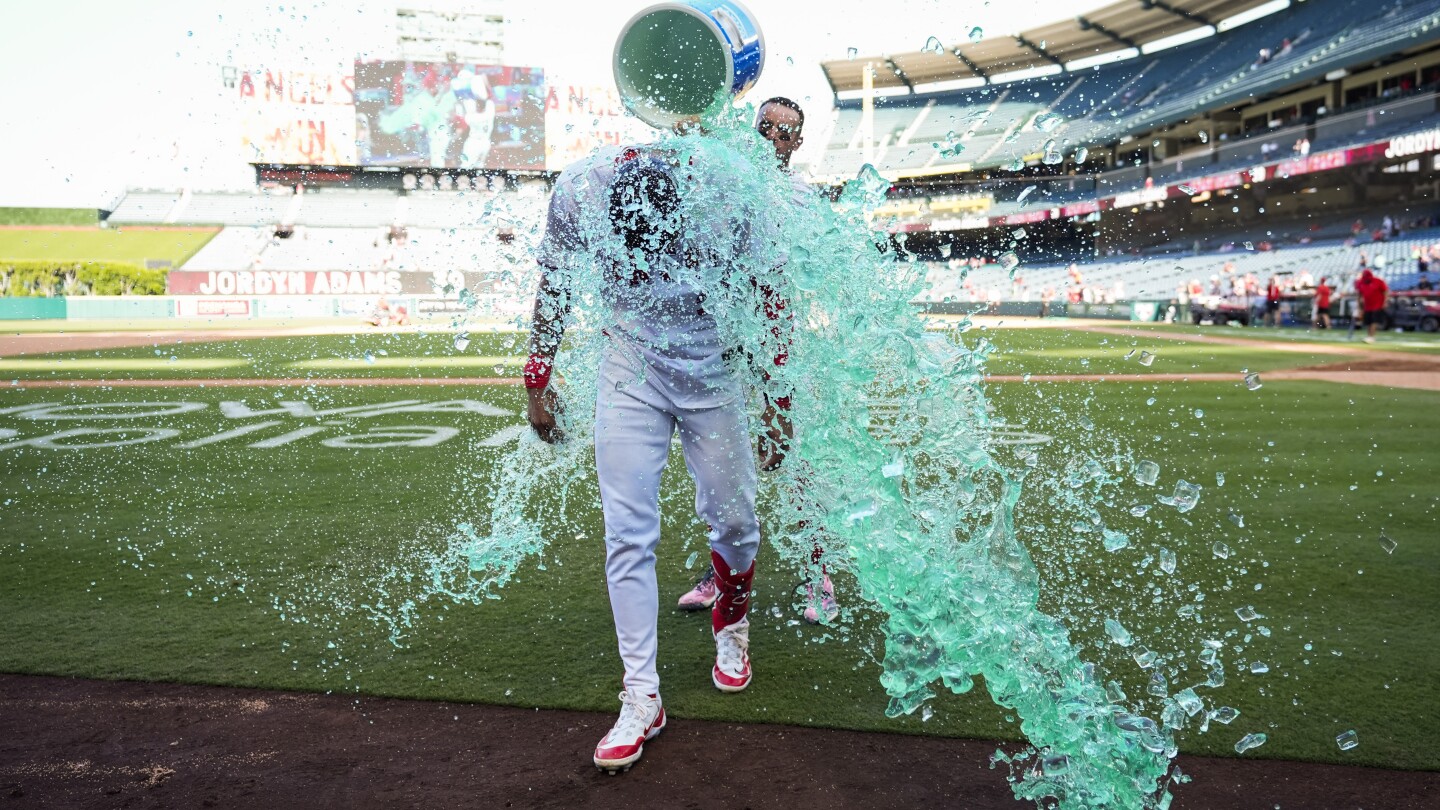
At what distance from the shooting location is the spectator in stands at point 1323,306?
78.4 feet

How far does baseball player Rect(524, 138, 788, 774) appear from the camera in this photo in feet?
8.86

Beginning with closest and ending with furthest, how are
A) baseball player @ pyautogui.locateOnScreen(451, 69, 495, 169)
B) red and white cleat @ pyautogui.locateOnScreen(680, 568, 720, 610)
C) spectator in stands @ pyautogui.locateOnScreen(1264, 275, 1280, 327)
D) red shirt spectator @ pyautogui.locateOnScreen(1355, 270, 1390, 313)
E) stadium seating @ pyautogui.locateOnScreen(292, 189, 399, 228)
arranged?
1. red and white cleat @ pyautogui.locateOnScreen(680, 568, 720, 610)
2. red shirt spectator @ pyautogui.locateOnScreen(1355, 270, 1390, 313)
3. spectator in stands @ pyautogui.locateOnScreen(1264, 275, 1280, 327)
4. baseball player @ pyautogui.locateOnScreen(451, 69, 495, 169)
5. stadium seating @ pyautogui.locateOnScreen(292, 189, 399, 228)

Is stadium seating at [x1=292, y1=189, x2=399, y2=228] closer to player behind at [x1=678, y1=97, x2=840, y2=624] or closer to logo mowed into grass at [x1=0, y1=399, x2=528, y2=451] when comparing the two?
logo mowed into grass at [x1=0, y1=399, x2=528, y2=451]

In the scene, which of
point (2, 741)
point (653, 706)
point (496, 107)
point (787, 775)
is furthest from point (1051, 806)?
point (496, 107)

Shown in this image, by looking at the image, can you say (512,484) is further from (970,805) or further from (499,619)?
(970,805)

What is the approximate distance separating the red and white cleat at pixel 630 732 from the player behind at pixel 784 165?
21.8 inches

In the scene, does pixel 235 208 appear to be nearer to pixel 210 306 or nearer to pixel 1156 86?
pixel 210 306

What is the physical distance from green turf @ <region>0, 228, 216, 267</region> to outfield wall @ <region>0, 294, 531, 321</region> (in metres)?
14.2

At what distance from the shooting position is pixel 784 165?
11.3ft

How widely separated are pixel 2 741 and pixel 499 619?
5.12 ft

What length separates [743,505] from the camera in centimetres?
305

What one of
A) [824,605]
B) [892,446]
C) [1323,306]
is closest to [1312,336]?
[1323,306]

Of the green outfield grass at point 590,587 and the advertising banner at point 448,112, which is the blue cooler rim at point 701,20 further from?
the advertising banner at point 448,112

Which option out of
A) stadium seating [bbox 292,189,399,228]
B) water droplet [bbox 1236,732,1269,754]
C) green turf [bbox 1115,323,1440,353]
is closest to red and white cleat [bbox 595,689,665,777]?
water droplet [bbox 1236,732,1269,754]
